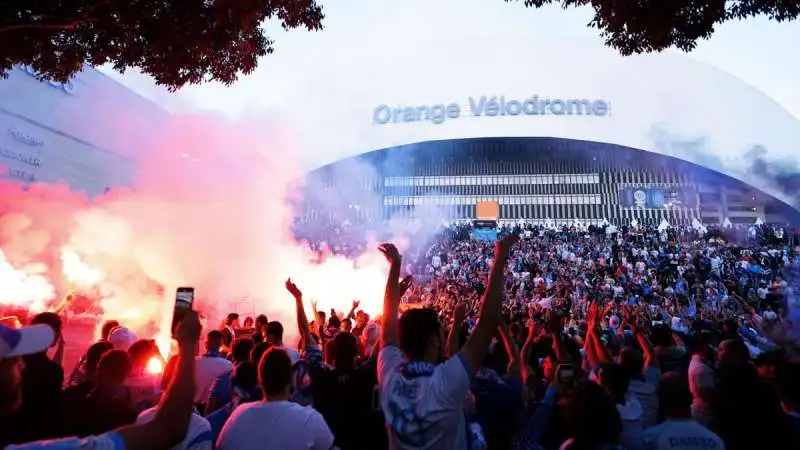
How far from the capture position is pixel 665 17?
5.26m

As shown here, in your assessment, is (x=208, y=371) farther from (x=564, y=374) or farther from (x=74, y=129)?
(x=74, y=129)

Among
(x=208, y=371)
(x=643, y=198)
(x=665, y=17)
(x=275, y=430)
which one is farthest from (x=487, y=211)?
(x=275, y=430)

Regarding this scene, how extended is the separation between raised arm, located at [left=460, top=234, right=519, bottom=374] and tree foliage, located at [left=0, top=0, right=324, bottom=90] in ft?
16.6

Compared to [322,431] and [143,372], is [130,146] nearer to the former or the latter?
[143,372]

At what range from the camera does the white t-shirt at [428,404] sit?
1.76 metres

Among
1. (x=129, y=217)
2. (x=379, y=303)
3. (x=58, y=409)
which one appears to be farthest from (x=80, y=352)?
(x=58, y=409)

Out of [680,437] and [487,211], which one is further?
[487,211]

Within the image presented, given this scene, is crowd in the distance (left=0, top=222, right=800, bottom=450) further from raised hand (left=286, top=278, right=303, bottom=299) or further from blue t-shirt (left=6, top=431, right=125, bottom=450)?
raised hand (left=286, top=278, right=303, bottom=299)

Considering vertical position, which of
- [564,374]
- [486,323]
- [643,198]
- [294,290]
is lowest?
[564,374]

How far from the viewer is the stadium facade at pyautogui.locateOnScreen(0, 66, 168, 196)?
689 inches

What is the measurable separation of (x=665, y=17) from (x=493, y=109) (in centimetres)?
2914

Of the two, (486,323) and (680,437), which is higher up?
(486,323)

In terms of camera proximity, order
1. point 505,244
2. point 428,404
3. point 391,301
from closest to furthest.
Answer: point 428,404
point 505,244
point 391,301

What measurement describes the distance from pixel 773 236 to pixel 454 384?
2842 cm
